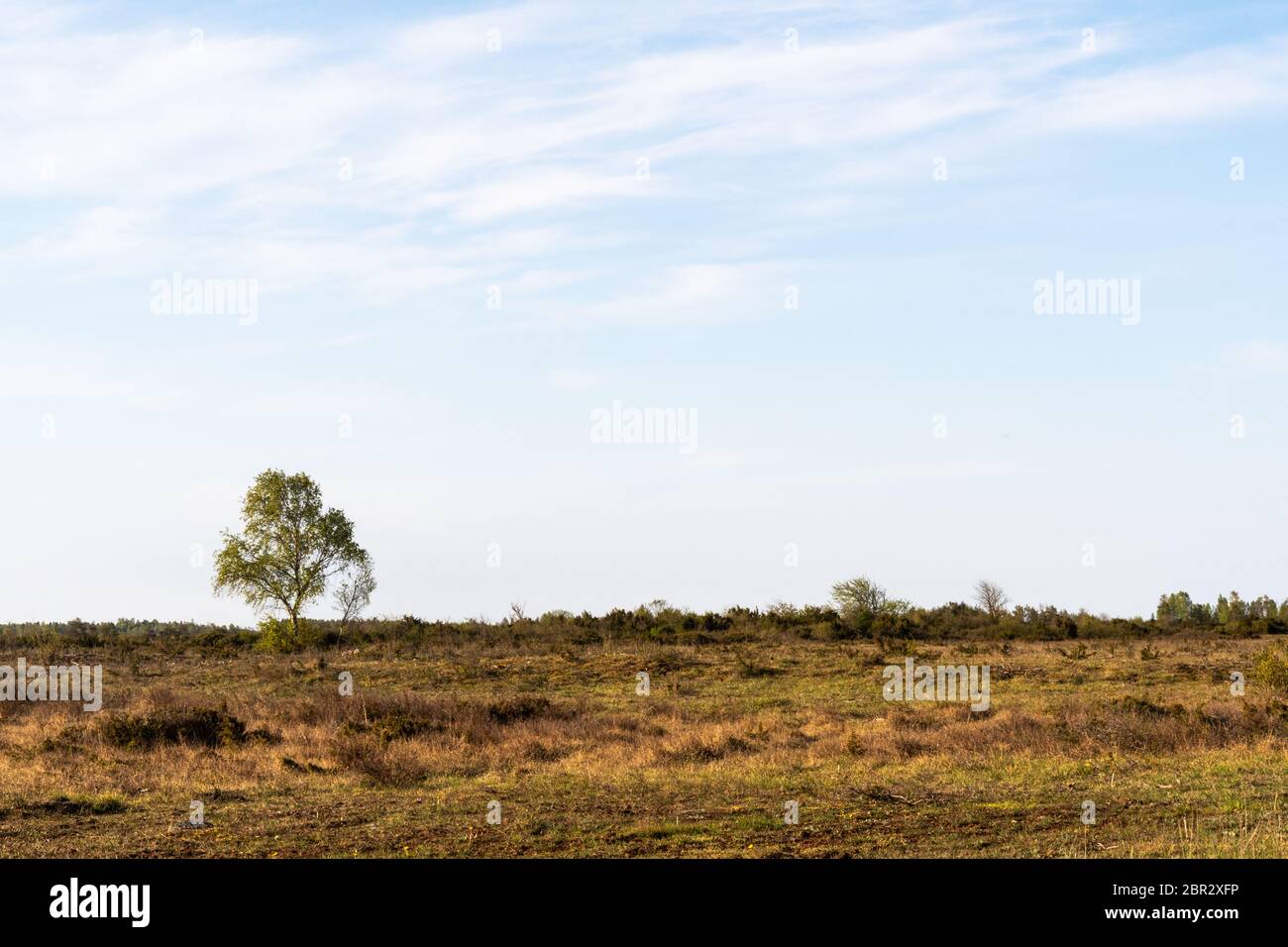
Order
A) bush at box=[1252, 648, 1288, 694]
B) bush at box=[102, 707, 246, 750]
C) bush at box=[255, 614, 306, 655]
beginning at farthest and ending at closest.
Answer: bush at box=[255, 614, 306, 655] < bush at box=[1252, 648, 1288, 694] < bush at box=[102, 707, 246, 750]

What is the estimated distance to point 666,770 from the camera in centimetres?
2100

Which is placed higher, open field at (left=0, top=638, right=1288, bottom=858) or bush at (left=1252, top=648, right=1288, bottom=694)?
bush at (left=1252, top=648, right=1288, bottom=694)

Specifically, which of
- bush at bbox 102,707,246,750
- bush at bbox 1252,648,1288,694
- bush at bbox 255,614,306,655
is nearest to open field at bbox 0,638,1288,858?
bush at bbox 102,707,246,750

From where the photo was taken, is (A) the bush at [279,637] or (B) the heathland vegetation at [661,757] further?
(A) the bush at [279,637]

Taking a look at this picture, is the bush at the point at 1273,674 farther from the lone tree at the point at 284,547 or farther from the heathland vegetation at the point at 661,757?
the lone tree at the point at 284,547

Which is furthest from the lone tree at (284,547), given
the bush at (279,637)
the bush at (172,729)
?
the bush at (172,729)

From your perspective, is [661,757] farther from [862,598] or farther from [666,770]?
[862,598]

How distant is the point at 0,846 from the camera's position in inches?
583

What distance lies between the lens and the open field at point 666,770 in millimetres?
14531

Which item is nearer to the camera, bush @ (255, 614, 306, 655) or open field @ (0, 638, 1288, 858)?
open field @ (0, 638, 1288, 858)

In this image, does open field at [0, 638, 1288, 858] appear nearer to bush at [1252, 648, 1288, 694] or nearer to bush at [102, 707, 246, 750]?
bush at [102, 707, 246, 750]

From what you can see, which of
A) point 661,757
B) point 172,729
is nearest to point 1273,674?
point 661,757

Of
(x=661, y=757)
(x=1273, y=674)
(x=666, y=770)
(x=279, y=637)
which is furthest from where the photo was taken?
(x=279, y=637)

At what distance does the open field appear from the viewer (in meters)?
14.5
